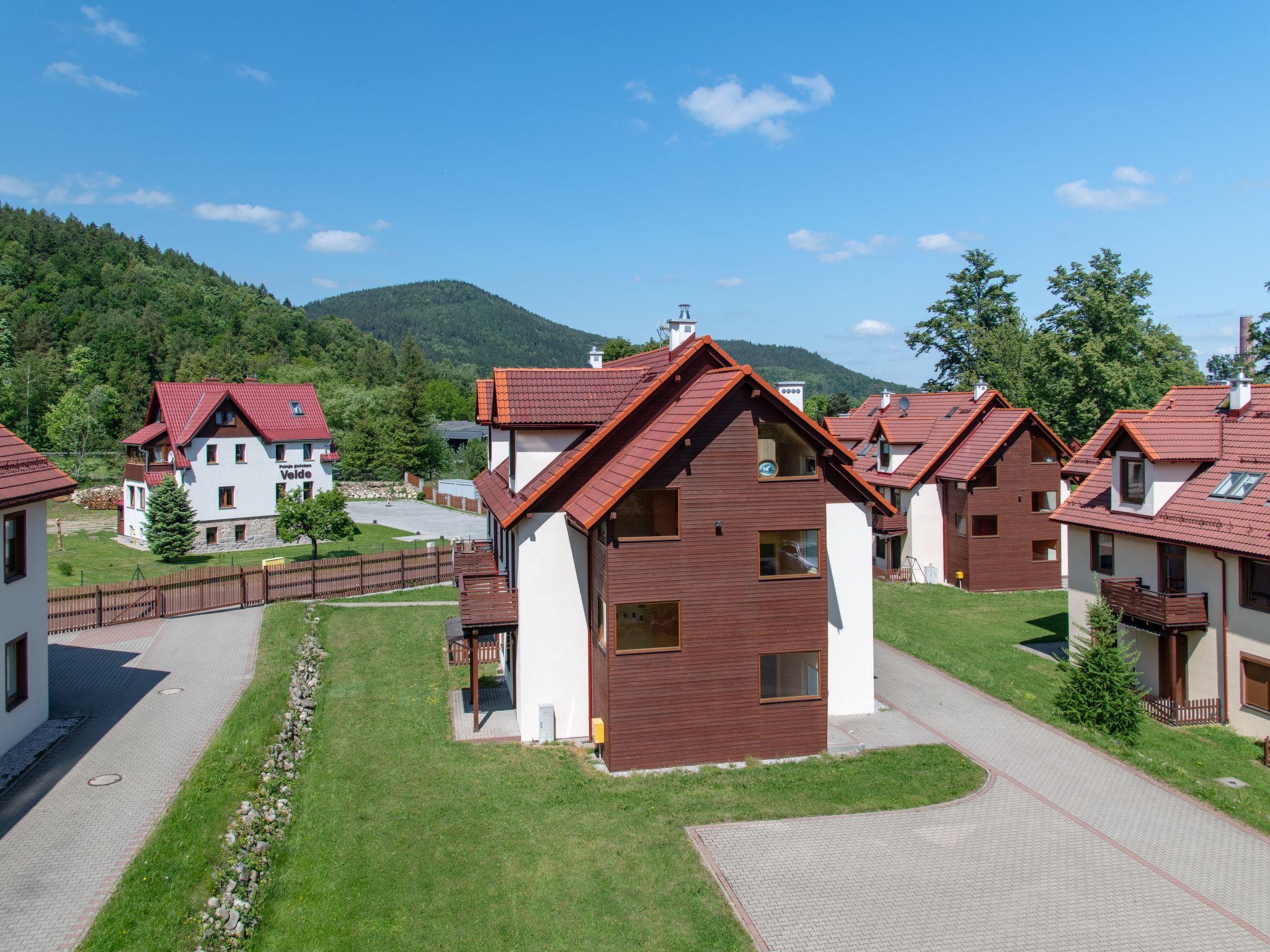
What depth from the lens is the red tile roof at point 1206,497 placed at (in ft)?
61.8

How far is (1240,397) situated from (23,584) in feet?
95.4

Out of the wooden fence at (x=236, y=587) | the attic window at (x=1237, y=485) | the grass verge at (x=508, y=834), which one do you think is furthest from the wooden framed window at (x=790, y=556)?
the wooden fence at (x=236, y=587)

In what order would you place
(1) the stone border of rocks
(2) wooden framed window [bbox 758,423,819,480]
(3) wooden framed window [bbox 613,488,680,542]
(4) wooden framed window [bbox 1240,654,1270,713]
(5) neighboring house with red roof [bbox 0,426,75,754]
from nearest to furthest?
1. (1) the stone border of rocks
2. (3) wooden framed window [bbox 613,488,680,542]
3. (5) neighboring house with red roof [bbox 0,426,75,754]
4. (2) wooden framed window [bbox 758,423,819,480]
5. (4) wooden framed window [bbox 1240,654,1270,713]

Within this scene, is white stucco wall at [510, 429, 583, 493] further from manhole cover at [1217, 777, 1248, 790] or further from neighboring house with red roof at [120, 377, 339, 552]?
neighboring house with red roof at [120, 377, 339, 552]

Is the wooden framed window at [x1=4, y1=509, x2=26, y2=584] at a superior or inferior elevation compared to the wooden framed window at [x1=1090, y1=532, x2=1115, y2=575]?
superior

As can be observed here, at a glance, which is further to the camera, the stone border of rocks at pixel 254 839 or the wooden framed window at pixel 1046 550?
the wooden framed window at pixel 1046 550

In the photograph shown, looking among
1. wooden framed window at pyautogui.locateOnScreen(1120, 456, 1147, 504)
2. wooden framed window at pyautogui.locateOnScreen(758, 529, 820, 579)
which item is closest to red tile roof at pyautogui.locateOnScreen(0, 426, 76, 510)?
wooden framed window at pyautogui.locateOnScreen(758, 529, 820, 579)

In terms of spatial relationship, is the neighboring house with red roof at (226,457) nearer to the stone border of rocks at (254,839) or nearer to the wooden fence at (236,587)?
the wooden fence at (236,587)

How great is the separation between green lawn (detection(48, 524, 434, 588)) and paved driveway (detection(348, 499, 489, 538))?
2.40 m

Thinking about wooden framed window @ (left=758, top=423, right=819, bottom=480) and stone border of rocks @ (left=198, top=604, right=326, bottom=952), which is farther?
wooden framed window @ (left=758, top=423, right=819, bottom=480)

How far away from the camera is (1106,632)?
19391 mm

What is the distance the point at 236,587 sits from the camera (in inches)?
1129

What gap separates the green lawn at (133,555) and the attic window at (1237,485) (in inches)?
1205

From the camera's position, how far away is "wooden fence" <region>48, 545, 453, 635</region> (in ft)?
83.4
